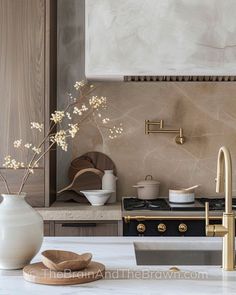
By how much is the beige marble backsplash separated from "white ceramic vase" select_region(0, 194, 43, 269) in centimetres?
226

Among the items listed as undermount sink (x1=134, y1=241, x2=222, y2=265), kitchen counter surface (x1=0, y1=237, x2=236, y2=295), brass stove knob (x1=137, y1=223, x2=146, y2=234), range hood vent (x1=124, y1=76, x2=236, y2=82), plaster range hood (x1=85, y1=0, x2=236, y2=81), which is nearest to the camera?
kitchen counter surface (x1=0, y1=237, x2=236, y2=295)

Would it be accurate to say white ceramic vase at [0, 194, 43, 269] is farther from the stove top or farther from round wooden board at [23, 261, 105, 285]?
the stove top

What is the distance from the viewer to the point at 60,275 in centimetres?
149

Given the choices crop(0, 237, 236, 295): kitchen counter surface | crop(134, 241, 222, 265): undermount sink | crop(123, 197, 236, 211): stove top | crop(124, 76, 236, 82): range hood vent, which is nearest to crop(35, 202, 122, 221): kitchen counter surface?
crop(123, 197, 236, 211): stove top

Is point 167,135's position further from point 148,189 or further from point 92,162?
point 92,162

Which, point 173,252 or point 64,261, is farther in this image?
point 173,252

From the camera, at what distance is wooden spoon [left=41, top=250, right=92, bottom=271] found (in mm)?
1512

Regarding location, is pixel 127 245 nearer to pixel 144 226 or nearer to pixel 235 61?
pixel 144 226

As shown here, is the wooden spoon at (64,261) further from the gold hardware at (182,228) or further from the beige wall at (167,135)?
the beige wall at (167,135)

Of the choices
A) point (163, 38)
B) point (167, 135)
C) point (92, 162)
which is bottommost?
point (92, 162)

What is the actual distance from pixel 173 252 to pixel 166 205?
55.9 inches

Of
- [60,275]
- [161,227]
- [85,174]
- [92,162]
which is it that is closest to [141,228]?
[161,227]

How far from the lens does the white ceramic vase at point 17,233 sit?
5.17ft

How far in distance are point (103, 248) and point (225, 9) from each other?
2.05m
